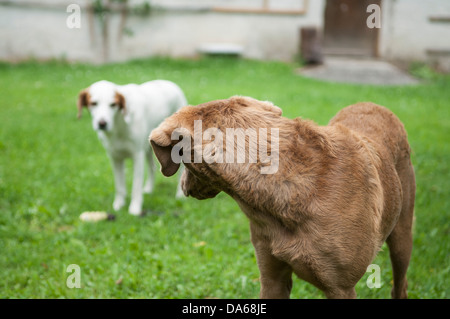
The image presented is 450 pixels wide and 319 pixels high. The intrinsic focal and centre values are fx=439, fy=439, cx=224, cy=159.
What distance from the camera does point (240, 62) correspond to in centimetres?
1496

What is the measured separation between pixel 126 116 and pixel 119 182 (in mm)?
846

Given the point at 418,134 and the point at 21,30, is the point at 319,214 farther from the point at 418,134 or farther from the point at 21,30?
the point at 21,30

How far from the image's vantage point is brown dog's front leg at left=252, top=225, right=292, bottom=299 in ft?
8.07

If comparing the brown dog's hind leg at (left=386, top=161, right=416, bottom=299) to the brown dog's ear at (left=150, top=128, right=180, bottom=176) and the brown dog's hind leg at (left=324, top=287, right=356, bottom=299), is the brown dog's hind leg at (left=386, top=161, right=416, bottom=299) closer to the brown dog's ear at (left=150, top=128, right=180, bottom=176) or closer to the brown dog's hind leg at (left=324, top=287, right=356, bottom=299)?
the brown dog's hind leg at (left=324, top=287, right=356, bottom=299)

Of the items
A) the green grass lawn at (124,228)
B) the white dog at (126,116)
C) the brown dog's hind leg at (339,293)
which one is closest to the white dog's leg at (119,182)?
the white dog at (126,116)

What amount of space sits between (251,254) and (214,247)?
14.2 inches

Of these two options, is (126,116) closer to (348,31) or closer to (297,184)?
(297,184)

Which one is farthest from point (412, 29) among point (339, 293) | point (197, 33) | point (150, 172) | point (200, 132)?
point (200, 132)

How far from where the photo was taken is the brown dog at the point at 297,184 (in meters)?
2.10

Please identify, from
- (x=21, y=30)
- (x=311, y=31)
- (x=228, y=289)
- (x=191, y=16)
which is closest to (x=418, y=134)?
(x=228, y=289)

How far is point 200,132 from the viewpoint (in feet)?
6.89

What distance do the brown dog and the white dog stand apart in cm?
240

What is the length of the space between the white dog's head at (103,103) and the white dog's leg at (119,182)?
60cm
